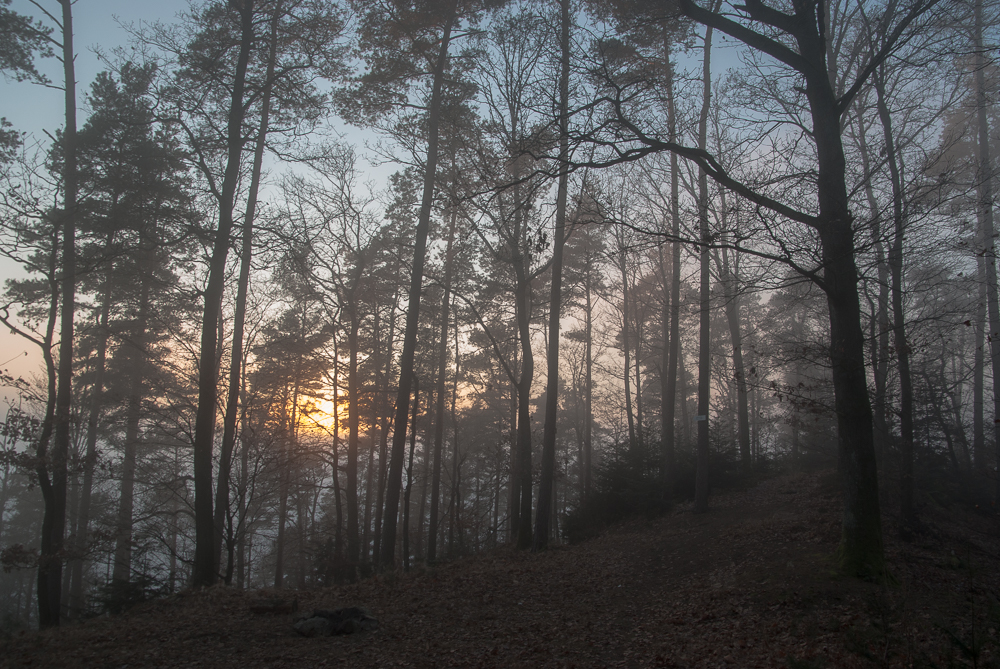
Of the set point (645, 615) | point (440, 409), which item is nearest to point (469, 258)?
point (440, 409)

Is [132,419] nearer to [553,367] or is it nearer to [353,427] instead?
[353,427]

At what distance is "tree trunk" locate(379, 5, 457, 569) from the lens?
1144cm

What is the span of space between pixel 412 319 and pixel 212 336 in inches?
162

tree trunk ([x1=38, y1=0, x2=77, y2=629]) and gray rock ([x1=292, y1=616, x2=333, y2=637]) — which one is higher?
tree trunk ([x1=38, y1=0, x2=77, y2=629])

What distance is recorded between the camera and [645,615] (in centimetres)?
664

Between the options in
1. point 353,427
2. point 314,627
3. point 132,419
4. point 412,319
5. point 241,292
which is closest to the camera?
point 314,627

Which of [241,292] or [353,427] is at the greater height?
[241,292]

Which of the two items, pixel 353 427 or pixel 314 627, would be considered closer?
pixel 314 627

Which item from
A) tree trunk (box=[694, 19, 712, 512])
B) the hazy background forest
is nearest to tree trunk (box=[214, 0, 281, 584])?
the hazy background forest

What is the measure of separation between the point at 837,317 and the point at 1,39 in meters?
16.8

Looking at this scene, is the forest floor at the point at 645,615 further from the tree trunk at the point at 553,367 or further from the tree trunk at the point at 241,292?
the tree trunk at the point at 241,292

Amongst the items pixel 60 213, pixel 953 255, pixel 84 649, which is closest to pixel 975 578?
pixel 953 255

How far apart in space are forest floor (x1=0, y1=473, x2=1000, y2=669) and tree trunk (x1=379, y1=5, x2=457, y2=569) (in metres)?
1.92

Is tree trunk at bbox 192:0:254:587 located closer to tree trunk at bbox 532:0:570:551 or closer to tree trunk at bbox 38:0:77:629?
tree trunk at bbox 38:0:77:629
